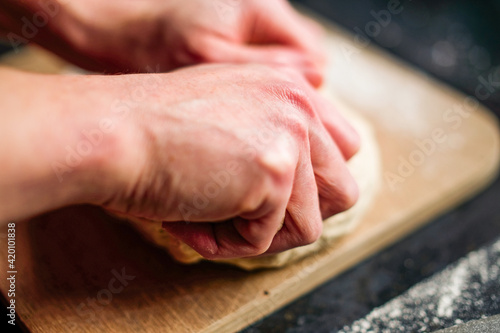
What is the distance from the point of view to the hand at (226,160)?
727 mm

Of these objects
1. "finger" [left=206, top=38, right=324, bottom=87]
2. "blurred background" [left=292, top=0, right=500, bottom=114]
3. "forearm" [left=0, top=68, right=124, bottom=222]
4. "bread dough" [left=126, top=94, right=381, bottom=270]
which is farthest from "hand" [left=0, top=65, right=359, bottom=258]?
"blurred background" [left=292, top=0, right=500, bottom=114]

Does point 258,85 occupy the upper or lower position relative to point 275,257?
upper

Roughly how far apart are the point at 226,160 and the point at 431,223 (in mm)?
817

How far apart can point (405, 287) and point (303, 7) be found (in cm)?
129

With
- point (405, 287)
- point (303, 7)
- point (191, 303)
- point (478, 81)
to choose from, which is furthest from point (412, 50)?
point (191, 303)

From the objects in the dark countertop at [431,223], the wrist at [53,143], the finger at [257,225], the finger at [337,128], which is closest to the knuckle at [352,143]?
the finger at [337,128]

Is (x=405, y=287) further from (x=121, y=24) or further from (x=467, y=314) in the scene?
(x=121, y=24)

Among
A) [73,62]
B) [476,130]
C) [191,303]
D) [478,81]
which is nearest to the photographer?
[191,303]

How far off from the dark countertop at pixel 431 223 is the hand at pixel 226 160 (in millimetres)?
252

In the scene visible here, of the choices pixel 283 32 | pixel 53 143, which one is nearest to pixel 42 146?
pixel 53 143

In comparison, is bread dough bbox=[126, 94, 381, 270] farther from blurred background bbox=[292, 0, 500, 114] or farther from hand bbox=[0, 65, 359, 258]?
blurred background bbox=[292, 0, 500, 114]

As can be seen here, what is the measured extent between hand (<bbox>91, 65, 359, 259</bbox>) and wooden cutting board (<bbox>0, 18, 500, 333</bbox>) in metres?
0.18

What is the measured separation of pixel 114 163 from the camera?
2.28 feet

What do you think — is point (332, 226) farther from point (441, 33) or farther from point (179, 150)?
point (441, 33)
